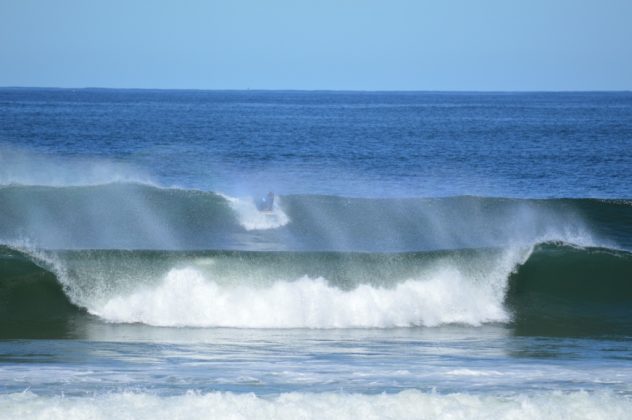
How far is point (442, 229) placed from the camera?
22.2 m

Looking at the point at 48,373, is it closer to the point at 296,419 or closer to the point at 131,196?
the point at 296,419

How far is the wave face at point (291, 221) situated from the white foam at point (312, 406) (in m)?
9.74

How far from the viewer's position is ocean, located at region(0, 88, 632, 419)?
30.2 ft

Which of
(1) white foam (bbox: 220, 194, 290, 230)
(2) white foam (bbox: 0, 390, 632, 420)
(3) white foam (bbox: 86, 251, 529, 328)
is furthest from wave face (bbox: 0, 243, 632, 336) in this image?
(1) white foam (bbox: 220, 194, 290, 230)

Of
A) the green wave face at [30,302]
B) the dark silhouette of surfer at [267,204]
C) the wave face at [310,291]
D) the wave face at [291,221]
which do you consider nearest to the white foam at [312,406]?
the green wave face at [30,302]

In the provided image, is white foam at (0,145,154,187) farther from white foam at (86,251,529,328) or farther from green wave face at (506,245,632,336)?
green wave face at (506,245,632,336)

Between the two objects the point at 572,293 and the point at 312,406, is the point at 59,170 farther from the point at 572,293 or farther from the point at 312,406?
the point at 312,406

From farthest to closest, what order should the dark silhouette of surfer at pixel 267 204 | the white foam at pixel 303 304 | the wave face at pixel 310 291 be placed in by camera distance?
the dark silhouette of surfer at pixel 267 204 < the wave face at pixel 310 291 < the white foam at pixel 303 304

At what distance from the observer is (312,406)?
28.8 feet

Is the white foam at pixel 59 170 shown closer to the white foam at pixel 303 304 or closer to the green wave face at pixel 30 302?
the green wave face at pixel 30 302

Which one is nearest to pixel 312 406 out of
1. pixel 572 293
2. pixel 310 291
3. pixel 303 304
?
pixel 303 304

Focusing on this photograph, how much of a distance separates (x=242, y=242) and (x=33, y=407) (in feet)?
39.7

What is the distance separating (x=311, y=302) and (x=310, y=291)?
1.05 feet

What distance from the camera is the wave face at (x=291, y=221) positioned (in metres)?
20.2
